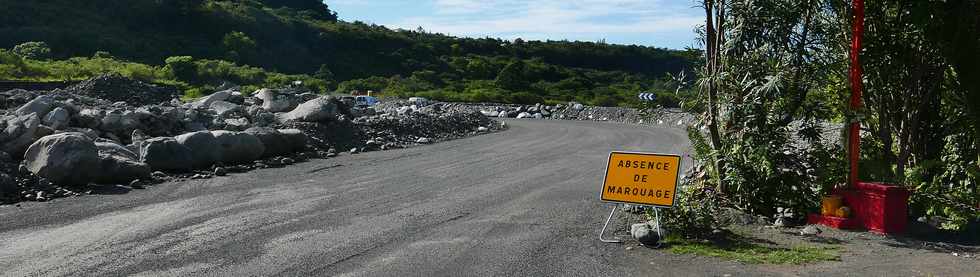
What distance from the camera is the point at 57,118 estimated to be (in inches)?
669

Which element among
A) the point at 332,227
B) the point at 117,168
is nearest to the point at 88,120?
the point at 117,168

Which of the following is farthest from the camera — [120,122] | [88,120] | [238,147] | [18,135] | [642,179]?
[120,122]

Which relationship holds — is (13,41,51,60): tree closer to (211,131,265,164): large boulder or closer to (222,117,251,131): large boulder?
(222,117,251,131): large boulder

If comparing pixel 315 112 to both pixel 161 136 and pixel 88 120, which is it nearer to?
pixel 161 136

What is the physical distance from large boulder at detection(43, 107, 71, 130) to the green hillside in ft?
110

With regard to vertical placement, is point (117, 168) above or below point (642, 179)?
below

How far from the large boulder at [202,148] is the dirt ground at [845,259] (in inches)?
362

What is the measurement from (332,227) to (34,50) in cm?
6470

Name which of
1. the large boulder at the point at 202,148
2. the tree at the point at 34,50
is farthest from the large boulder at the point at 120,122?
the tree at the point at 34,50

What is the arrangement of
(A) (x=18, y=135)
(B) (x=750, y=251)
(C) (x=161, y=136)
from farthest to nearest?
(C) (x=161, y=136)
(A) (x=18, y=135)
(B) (x=750, y=251)

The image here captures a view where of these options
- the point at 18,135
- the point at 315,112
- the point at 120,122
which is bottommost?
the point at 18,135

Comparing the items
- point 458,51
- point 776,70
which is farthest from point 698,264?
point 458,51

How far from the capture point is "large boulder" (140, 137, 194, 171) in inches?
591

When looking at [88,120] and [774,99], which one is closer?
[774,99]
